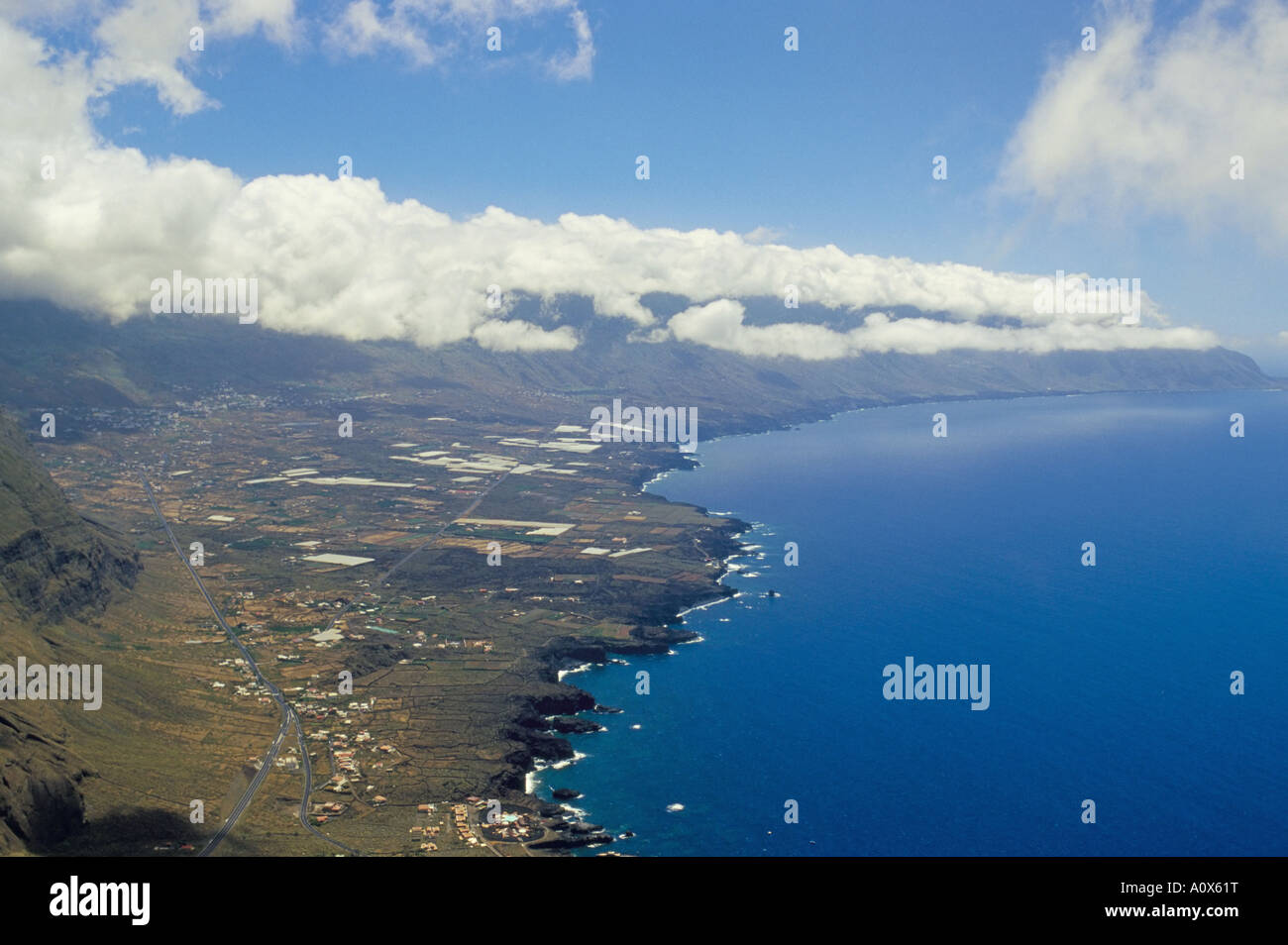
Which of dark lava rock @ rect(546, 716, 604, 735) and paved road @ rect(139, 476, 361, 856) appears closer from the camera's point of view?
paved road @ rect(139, 476, 361, 856)

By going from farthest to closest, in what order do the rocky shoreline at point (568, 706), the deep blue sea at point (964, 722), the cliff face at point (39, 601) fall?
1. the deep blue sea at point (964, 722)
2. the rocky shoreline at point (568, 706)
3. the cliff face at point (39, 601)

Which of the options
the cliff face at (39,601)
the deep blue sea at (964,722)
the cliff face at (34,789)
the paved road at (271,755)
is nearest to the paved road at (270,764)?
the paved road at (271,755)

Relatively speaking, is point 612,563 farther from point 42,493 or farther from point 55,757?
point 55,757

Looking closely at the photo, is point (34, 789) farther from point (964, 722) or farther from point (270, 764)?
point (964, 722)

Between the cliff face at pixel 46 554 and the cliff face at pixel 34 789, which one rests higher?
the cliff face at pixel 46 554

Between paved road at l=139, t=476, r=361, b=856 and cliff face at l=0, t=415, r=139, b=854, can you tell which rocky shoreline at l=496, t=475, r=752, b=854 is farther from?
cliff face at l=0, t=415, r=139, b=854

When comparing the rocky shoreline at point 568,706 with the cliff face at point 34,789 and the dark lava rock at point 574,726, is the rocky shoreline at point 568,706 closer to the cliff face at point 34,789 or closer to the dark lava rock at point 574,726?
the dark lava rock at point 574,726

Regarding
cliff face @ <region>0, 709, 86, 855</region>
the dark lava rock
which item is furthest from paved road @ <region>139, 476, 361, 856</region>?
the dark lava rock
